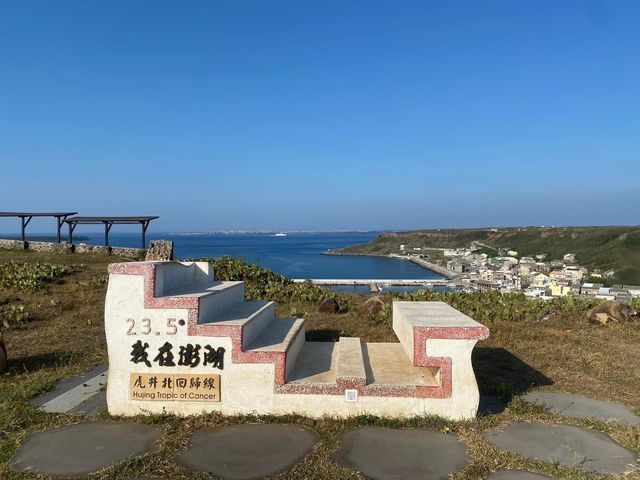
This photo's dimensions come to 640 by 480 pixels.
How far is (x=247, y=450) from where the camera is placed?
4309 mm

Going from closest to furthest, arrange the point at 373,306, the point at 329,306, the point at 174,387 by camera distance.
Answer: the point at 174,387 < the point at 373,306 < the point at 329,306

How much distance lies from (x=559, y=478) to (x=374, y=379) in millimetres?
2148

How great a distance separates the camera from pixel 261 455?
4199 mm

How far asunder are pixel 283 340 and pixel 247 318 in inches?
21.2

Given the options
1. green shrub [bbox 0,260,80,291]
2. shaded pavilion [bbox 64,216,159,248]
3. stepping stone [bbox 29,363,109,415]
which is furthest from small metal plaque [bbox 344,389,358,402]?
shaded pavilion [bbox 64,216,159,248]

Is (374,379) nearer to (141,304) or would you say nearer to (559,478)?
(559,478)

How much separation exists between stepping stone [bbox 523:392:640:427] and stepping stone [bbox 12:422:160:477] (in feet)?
15.7

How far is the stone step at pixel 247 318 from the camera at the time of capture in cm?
530

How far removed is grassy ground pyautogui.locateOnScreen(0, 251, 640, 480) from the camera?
13.4 feet

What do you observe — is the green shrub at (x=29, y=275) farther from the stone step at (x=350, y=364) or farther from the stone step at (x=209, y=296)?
the stone step at (x=350, y=364)

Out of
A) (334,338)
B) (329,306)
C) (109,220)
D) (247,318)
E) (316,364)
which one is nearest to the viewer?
(247,318)

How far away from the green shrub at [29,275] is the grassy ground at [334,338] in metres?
0.44

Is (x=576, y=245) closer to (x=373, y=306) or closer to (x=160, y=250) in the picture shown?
(x=373, y=306)

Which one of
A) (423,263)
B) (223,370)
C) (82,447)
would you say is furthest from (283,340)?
(423,263)
